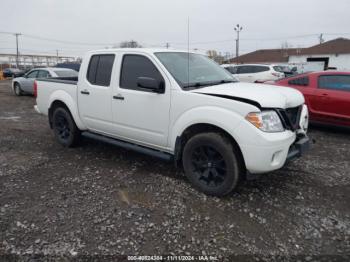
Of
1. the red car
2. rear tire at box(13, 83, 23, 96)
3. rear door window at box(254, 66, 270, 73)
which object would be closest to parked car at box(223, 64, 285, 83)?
rear door window at box(254, 66, 270, 73)

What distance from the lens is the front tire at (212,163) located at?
3436mm

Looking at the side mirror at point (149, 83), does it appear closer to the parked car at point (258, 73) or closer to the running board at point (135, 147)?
the running board at point (135, 147)

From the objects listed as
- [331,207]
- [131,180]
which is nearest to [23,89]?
[131,180]

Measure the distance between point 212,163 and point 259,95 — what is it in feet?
3.27

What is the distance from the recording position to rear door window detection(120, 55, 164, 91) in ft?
13.5

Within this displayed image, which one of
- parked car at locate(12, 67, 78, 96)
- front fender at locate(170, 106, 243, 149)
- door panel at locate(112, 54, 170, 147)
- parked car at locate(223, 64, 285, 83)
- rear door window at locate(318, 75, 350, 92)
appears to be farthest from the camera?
parked car at locate(223, 64, 285, 83)

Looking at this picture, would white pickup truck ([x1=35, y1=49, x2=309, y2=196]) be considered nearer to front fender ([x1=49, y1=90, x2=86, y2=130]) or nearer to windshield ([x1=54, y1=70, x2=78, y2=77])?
front fender ([x1=49, y1=90, x2=86, y2=130])

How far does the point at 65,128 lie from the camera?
5.74 metres

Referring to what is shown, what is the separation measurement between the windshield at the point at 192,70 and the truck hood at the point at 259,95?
280 mm

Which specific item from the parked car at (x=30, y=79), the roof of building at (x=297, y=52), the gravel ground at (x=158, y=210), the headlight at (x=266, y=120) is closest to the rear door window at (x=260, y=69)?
the parked car at (x=30, y=79)

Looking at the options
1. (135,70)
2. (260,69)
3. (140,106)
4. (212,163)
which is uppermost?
(260,69)

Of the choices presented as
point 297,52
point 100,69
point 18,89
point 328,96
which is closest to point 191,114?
point 100,69

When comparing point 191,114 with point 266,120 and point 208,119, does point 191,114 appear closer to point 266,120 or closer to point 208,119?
point 208,119

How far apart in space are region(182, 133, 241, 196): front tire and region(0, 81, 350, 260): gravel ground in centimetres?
17
